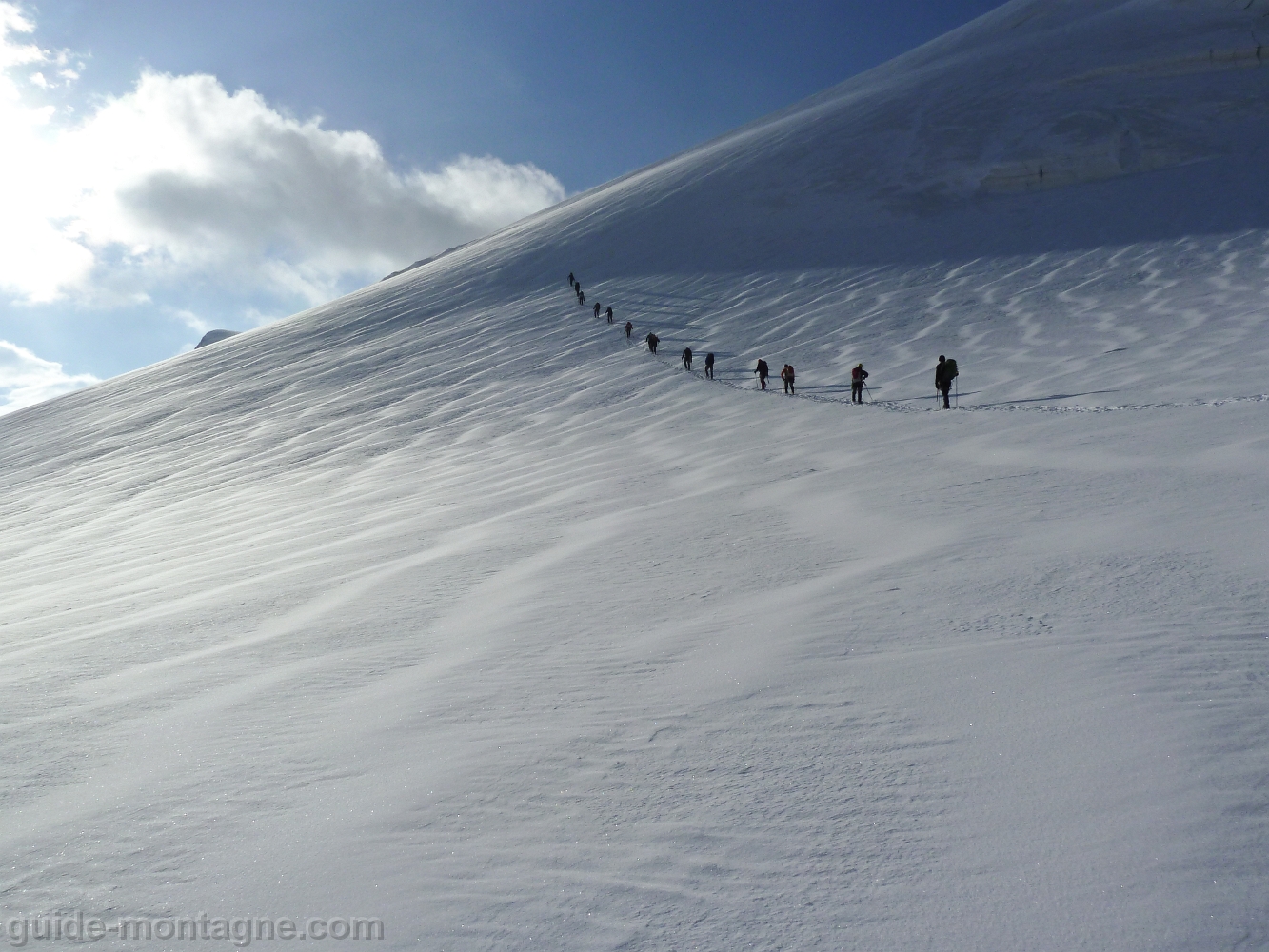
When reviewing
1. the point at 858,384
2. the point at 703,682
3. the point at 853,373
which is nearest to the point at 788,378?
the point at 858,384

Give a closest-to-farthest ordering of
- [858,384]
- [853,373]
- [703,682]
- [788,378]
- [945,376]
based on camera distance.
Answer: [703,682] → [945,376] → [853,373] → [858,384] → [788,378]

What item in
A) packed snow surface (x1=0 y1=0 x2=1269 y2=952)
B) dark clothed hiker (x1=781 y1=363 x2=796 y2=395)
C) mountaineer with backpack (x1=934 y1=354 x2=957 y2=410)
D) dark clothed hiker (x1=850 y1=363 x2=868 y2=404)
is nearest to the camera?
packed snow surface (x1=0 y1=0 x2=1269 y2=952)

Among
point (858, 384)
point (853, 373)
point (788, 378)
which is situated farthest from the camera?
point (788, 378)

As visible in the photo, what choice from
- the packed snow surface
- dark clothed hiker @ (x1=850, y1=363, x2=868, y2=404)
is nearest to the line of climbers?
dark clothed hiker @ (x1=850, y1=363, x2=868, y2=404)

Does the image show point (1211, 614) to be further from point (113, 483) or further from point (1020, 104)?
point (1020, 104)

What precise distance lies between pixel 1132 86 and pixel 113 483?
41440 millimetres

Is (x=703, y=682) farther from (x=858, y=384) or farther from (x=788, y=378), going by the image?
(x=788, y=378)

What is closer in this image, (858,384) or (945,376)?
(945,376)

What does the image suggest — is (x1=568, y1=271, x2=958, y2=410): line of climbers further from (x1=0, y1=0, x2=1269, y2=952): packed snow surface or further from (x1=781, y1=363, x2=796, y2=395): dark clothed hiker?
(x1=0, y1=0, x2=1269, y2=952): packed snow surface

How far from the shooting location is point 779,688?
3287 mm

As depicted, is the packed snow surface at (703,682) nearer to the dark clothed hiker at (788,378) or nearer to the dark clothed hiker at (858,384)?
the dark clothed hiker at (858,384)

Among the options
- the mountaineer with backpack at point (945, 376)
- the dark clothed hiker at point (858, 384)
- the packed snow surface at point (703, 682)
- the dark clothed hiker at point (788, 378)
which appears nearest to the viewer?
the packed snow surface at point (703, 682)

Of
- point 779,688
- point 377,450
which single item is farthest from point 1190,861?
point 377,450

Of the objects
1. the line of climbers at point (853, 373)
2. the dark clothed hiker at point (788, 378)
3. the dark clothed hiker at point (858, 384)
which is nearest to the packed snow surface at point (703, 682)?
the dark clothed hiker at point (858, 384)
